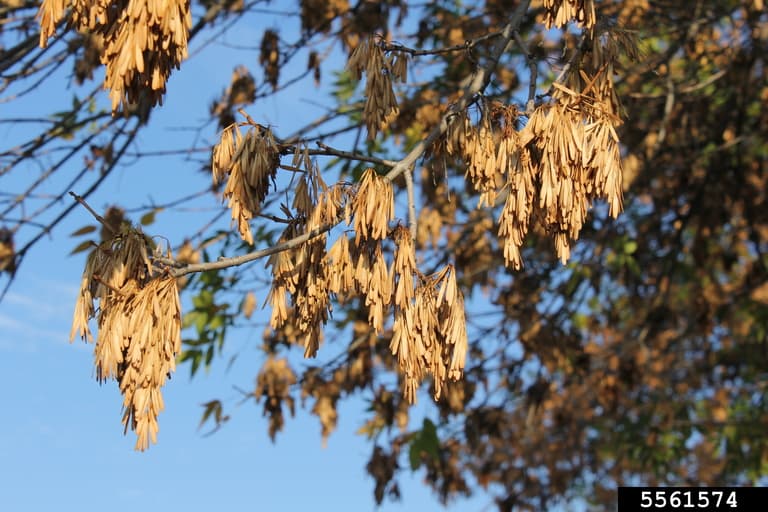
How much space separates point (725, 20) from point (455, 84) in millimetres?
2328

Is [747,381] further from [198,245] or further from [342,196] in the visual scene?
[342,196]

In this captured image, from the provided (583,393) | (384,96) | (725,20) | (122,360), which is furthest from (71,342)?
(583,393)

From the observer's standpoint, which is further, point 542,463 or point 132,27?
point 542,463

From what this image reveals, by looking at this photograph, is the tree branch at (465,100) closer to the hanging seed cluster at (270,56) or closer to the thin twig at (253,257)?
the thin twig at (253,257)

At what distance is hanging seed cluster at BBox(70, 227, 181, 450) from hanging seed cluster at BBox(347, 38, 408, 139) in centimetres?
69

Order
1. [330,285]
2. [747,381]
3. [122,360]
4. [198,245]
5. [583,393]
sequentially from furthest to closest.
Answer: [583,393] < [747,381] < [198,245] < [330,285] < [122,360]

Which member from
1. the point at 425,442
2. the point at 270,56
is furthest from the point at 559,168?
the point at 270,56

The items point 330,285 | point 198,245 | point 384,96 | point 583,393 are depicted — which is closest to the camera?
point 330,285

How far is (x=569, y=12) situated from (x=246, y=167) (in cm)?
93

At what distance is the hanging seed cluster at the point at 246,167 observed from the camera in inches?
94.5

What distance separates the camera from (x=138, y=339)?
221cm

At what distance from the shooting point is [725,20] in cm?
663

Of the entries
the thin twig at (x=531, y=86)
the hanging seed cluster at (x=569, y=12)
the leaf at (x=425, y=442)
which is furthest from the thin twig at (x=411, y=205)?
the leaf at (x=425, y=442)

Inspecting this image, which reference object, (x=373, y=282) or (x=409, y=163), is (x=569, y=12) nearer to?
(x=409, y=163)
